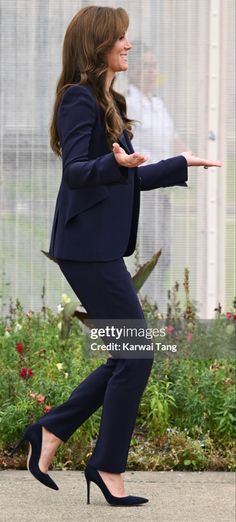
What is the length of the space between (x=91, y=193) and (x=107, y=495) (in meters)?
1.08

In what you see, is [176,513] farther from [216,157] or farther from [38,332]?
[216,157]

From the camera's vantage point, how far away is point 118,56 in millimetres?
4316

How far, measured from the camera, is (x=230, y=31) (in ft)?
24.5

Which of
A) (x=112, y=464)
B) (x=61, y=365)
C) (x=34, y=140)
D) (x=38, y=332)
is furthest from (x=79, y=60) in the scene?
(x=34, y=140)

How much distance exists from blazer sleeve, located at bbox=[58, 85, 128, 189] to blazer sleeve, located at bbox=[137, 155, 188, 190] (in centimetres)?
28

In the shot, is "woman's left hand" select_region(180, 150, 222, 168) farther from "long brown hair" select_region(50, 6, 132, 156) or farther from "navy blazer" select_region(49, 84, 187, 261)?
"long brown hair" select_region(50, 6, 132, 156)

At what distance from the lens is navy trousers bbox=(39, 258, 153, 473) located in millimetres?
4340

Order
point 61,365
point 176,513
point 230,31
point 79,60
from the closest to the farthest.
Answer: point 79,60 < point 176,513 < point 61,365 < point 230,31

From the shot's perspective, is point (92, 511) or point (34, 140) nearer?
point (92, 511)

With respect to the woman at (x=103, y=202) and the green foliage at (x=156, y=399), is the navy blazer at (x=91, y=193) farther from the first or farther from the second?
the green foliage at (x=156, y=399)

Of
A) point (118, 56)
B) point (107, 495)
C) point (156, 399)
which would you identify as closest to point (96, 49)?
point (118, 56)

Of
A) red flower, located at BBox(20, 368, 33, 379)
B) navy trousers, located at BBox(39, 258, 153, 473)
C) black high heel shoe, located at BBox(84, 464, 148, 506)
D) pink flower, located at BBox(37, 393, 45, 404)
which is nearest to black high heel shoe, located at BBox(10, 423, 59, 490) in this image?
navy trousers, located at BBox(39, 258, 153, 473)

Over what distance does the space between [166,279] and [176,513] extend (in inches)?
120

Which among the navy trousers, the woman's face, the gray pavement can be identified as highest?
the woman's face
